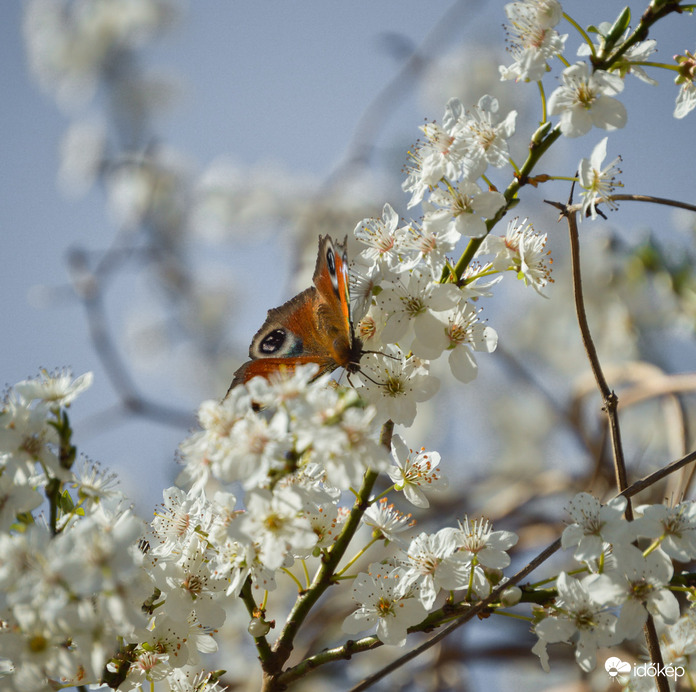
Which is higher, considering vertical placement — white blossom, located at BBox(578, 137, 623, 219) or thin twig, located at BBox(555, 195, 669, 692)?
white blossom, located at BBox(578, 137, 623, 219)

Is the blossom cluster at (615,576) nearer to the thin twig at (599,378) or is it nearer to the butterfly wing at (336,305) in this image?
the thin twig at (599,378)

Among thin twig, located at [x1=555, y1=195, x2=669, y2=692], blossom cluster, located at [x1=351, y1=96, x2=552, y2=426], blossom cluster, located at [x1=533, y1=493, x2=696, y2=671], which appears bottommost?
blossom cluster, located at [x1=533, y1=493, x2=696, y2=671]

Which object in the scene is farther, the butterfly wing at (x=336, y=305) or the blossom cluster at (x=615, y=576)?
the butterfly wing at (x=336, y=305)

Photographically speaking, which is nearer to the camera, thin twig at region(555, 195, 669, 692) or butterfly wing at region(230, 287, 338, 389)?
thin twig at region(555, 195, 669, 692)

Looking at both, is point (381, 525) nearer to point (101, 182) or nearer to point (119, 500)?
point (119, 500)

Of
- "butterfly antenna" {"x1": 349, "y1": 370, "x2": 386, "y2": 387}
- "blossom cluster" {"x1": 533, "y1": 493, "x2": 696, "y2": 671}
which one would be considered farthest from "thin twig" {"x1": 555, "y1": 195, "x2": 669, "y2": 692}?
"butterfly antenna" {"x1": 349, "y1": 370, "x2": 386, "y2": 387}

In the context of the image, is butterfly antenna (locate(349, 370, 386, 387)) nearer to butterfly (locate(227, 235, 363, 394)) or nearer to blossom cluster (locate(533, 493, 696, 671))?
butterfly (locate(227, 235, 363, 394))

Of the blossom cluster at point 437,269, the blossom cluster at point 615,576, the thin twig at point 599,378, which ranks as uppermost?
the blossom cluster at point 437,269

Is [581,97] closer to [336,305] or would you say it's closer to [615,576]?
[336,305]

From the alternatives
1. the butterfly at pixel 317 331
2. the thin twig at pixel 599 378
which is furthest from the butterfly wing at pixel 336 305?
the thin twig at pixel 599 378

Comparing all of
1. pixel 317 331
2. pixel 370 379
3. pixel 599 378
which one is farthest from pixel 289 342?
pixel 599 378
